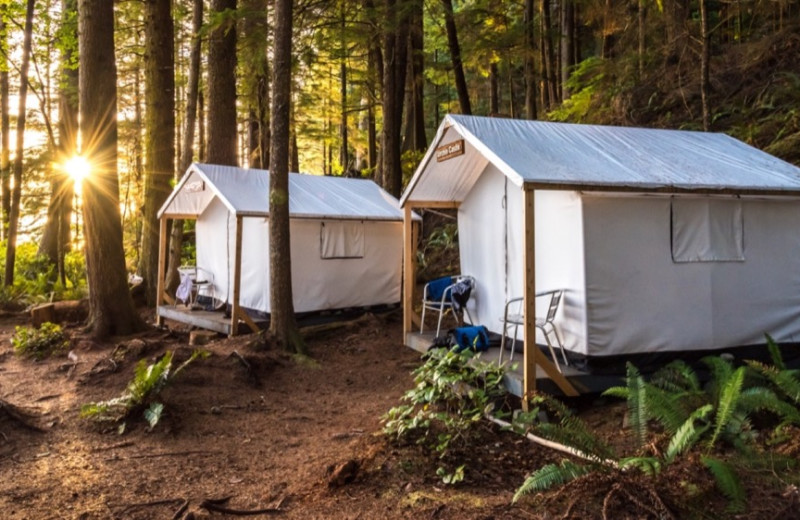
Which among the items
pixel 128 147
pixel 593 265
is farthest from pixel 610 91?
pixel 128 147

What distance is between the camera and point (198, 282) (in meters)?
11.3

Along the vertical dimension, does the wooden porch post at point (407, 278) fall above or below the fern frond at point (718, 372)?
above

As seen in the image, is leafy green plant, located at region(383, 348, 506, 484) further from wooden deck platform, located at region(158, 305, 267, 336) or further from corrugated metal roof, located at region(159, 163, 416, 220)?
wooden deck platform, located at region(158, 305, 267, 336)

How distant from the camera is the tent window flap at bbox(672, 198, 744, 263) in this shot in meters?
5.82

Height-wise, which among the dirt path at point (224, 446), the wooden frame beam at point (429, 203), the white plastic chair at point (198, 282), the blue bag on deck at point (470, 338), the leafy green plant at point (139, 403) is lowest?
the dirt path at point (224, 446)

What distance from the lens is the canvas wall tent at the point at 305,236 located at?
→ 32.3ft

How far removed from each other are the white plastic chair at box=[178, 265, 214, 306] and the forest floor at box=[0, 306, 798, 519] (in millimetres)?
3790

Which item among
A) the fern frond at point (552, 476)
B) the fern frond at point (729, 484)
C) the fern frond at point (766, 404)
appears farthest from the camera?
the fern frond at point (766, 404)

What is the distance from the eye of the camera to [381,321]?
34.0ft

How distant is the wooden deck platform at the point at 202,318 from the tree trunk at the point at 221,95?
10.6 ft

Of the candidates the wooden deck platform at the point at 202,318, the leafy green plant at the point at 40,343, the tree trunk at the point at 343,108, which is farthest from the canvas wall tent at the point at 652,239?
the tree trunk at the point at 343,108

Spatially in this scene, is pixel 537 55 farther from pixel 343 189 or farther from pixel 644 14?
pixel 343 189

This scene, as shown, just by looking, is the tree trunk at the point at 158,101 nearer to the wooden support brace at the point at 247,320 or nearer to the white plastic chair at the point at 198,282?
the white plastic chair at the point at 198,282

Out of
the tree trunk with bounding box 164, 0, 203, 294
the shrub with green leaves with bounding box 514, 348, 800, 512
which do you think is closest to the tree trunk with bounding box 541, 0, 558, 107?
the tree trunk with bounding box 164, 0, 203, 294
